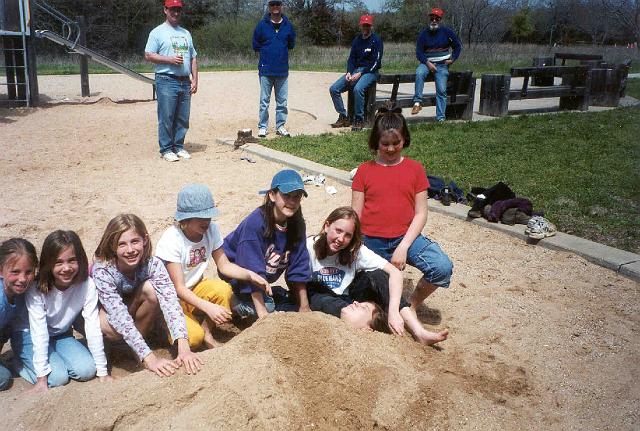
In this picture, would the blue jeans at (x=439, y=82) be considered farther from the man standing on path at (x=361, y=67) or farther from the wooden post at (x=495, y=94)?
the wooden post at (x=495, y=94)

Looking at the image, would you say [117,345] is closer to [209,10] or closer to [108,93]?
[108,93]

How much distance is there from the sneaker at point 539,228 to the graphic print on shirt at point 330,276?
217 centimetres

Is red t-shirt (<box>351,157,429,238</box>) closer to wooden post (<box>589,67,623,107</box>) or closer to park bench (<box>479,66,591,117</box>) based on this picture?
park bench (<box>479,66,591,117</box>)

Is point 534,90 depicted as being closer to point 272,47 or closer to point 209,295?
point 272,47

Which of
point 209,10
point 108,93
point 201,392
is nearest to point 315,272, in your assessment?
point 201,392

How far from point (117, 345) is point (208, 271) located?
45.0 inches

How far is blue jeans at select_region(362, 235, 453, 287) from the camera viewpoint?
3.89 m

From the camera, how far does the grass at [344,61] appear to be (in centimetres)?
2409

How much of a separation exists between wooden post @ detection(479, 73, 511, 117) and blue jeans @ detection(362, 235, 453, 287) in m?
9.10

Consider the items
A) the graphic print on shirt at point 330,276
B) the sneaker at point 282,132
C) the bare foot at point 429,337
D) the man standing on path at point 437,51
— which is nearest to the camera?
the bare foot at point 429,337

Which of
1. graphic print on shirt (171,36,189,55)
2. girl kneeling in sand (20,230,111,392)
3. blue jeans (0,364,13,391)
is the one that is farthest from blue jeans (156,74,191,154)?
blue jeans (0,364,13,391)

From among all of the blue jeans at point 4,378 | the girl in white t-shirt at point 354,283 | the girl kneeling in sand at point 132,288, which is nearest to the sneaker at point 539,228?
the girl in white t-shirt at point 354,283

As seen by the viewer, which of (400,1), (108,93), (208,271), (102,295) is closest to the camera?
(102,295)

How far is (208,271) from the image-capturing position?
15.9 ft
